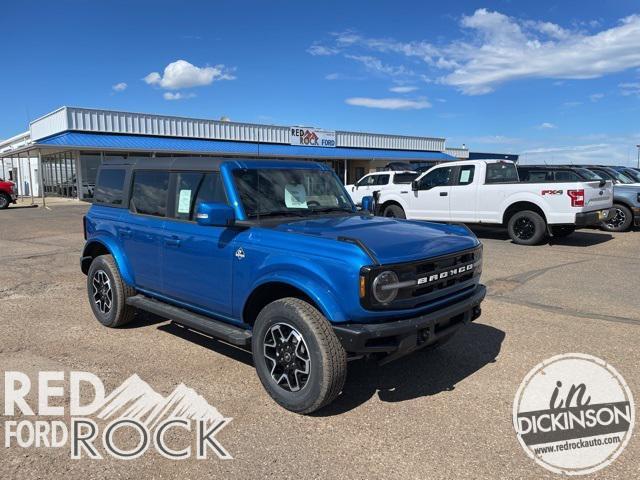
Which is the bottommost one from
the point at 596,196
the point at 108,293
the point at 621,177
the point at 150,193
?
the point at 108,293

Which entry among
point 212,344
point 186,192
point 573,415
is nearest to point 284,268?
point 186,192

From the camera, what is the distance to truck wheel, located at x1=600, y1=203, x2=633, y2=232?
14258mm

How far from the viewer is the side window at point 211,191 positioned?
4.50 meters

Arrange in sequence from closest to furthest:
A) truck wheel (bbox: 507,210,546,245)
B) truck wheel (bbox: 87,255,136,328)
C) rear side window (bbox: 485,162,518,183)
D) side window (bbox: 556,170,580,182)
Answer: truck wheel (bbox: 87,255,136,328) → truck wheel (bbox: 507,210,546,245) → side window (bbox: 556,170,580,182) → rear side window (bbox: 485,162,518,183)

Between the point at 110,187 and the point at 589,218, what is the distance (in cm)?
983

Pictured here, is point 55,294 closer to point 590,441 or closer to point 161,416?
point 161,416

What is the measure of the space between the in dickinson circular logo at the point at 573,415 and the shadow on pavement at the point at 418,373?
528 millimetres

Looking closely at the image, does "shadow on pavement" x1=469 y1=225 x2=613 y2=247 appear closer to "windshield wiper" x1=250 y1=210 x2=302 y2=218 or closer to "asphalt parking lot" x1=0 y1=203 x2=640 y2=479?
"asphalt parking lot" x1=0 y1=203 x2=640 y2=479

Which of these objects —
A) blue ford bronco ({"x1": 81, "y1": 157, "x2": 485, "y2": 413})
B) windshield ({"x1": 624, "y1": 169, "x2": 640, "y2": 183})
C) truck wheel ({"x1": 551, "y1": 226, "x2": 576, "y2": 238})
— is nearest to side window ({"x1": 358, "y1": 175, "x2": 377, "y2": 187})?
truck wheel ({"x1": 551, "y1": 226, "x2": 576, "y2": 238})

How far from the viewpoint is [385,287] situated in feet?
11.3

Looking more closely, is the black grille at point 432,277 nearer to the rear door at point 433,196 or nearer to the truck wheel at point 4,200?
the rear door at point 433,196

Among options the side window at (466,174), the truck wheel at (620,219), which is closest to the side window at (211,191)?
the side window at (466,174)

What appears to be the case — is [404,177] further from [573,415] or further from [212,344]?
[573,415]

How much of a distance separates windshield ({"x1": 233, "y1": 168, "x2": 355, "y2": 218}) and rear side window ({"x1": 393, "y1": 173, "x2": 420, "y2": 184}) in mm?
10788
